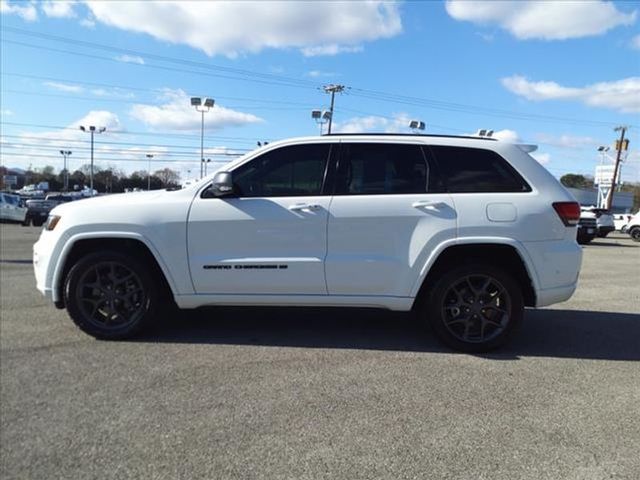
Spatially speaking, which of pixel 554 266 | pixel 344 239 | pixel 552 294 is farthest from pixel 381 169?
pixel 552 294

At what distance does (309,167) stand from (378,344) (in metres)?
1.74

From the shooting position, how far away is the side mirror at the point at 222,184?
15.0ft

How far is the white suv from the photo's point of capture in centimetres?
460

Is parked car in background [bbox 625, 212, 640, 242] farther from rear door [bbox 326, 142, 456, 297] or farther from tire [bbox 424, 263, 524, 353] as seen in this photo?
rear door [bbox 326, 142, 456, 297]

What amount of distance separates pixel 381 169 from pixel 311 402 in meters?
2.19

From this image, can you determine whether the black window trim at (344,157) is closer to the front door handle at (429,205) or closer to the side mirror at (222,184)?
the front door handle at (429,205)

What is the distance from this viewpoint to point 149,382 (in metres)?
3.89

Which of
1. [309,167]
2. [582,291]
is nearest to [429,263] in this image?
[309,167]

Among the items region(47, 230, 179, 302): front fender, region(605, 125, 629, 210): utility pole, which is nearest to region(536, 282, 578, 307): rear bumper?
region(47, 230, 179, 302): front fender

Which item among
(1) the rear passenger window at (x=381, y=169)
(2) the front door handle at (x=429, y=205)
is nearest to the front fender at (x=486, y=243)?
(2) the front door handle at (x=429, y=205)

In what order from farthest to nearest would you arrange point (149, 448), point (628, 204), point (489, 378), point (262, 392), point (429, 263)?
1. point (628, 204)
2. point (429, 263)
3. point (489, 378)
4. point (262, 392)
5. point (149, 448)

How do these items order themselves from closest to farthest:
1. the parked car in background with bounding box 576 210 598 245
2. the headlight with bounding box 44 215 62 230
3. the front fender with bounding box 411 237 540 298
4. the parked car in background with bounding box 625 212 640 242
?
the front fender with bounding box 411 237 540 298, the headlight with bounding box 44 215 62 230, the parked car in background with bounding box 576 210 598 245, the parked car in background with bounding box 625 212 640 242

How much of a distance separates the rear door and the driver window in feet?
1.00

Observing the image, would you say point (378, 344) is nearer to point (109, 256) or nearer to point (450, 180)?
point (450, 180)
